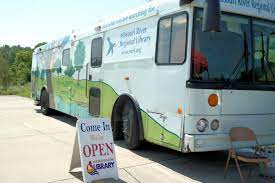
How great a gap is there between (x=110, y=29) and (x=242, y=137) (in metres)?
3.91

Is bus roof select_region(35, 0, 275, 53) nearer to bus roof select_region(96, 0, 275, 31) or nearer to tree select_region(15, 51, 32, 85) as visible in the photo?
bus roof select_region(96, 0, 275, 31)

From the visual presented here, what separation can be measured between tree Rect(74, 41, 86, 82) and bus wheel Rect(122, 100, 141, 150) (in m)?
2.67

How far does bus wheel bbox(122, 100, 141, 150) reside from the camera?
7.35m

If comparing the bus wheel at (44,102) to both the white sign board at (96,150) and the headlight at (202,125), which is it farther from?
the headlight at (202,125)

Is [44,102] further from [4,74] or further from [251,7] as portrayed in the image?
[4,74]

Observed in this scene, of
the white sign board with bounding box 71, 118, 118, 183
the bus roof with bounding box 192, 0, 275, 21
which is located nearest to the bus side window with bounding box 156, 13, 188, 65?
the bus roof with bounding box 192, 0, 275, 21

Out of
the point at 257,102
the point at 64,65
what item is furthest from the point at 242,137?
the point at 64,65

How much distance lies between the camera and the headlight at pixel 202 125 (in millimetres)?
5819

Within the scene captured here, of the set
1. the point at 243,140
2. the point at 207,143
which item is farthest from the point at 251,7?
the point at 207,143

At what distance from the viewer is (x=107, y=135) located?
19.4 feet

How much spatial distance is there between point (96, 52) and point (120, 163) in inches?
129

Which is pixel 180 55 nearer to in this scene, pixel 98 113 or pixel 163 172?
pixel 163 172

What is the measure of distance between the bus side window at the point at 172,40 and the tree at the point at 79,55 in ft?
12.4

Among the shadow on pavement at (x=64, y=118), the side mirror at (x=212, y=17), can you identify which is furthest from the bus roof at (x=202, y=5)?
the shadow on pavement at (x=64, y=118)
